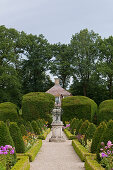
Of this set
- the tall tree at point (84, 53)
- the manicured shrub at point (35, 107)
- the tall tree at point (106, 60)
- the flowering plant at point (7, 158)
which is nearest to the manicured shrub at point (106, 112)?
the manicured shrub at point (35, 107)

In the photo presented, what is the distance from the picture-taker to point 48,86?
43344mm

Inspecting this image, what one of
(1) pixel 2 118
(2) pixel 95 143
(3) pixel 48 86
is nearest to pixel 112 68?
(3) pixel 48 86

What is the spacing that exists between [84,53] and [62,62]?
4345mm

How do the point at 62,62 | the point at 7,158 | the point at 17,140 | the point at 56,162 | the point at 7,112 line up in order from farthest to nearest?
the point at 62,62
the point at 7,112
the point at 17,140
the point at 56,162
the point at 7,158

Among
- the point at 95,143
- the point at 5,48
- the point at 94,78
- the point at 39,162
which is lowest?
the point at 39,162

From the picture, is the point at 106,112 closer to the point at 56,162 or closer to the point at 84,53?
the point at 84,53

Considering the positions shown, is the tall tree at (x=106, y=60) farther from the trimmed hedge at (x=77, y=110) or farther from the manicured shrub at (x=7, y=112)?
the manicured shrub at (x=7, y=112)

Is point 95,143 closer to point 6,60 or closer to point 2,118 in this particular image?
point 2,118

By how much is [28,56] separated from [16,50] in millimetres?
2268

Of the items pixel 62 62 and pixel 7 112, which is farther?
pixel 62 62

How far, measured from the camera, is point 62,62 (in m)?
42.4

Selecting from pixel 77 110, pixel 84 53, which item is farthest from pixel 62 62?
pixel 77 110

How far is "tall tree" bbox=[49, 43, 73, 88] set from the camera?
41431 millimetres

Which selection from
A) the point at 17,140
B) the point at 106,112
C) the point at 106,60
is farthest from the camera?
the point at 106,60
